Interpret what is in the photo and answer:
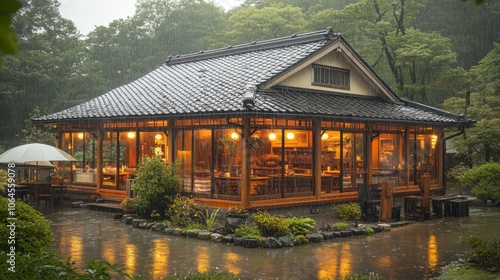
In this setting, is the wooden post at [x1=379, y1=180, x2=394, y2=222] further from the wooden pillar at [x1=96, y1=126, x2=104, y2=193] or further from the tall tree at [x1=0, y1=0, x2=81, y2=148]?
the tall tree at [x1=0, y1=0, x2=81, y2=148]

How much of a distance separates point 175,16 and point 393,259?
3748 centimetres

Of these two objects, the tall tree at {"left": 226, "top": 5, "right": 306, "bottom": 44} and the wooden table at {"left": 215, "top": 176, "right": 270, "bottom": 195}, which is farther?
the tall tree at {"left": 226, "top": 5, "right": 306, "bottom": 44}

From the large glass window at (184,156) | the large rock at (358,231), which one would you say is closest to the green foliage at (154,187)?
the large glass window at (184,156)

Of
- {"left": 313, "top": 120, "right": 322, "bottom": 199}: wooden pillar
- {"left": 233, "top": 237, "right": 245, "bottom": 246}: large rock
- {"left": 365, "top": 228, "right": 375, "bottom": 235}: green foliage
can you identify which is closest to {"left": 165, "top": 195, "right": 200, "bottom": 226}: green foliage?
{"left": 233, "top": 237, "right": 245, "bottom": 246}: large rock

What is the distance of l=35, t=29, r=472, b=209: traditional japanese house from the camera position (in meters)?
15.7

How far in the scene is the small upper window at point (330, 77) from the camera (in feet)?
62.0

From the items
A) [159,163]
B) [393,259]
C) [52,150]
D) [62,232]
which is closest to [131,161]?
[52,150]

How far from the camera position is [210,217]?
14.7m

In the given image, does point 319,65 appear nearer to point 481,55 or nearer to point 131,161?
point 131,161

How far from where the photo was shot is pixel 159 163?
52.4ft

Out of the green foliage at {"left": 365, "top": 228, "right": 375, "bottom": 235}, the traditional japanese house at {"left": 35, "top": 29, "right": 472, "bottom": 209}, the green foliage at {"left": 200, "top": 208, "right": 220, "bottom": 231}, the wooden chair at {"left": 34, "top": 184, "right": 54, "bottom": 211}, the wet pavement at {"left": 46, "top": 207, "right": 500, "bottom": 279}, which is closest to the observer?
the wet pavement at {"left": 46, "top": 207, "right": 500, "bottom": 279}

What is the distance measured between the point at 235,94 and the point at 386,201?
559 cm

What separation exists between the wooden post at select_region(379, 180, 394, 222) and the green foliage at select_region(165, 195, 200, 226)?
5.53 m

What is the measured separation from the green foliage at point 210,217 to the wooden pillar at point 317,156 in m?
3.47
